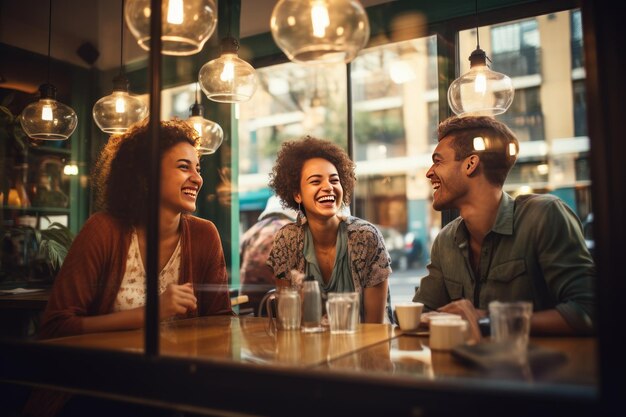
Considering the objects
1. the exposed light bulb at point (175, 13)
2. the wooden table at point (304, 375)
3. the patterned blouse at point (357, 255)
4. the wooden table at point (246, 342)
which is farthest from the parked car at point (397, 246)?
the exposed light bulb at point (175, 13)

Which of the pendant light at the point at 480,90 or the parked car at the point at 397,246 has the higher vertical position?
the pendant light at the point at 480,90

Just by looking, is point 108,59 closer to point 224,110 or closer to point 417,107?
point 224,110

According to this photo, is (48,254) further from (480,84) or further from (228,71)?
(480,84)

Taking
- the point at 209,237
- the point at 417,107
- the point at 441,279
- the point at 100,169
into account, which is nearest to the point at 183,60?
the point at 100,169

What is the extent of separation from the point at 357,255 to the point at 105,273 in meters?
1.25

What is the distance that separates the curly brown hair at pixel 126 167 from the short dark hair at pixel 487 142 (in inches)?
50.5

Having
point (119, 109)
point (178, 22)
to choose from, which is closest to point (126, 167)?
point (119, 109)

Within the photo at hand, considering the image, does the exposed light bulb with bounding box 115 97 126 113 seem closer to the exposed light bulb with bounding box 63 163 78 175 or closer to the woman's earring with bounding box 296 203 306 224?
the woman's earring with bounding box 296 203 306 224

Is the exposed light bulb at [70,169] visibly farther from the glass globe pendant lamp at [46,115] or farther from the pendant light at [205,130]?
the pendant light at [205,130]

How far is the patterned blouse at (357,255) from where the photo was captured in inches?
112

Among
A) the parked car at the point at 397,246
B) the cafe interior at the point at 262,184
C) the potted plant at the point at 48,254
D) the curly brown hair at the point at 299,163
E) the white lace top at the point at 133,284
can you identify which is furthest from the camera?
the parked car at the point at 397,246

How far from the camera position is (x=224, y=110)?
488 centimetres

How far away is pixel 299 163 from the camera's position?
130 inches

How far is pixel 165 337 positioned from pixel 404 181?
1023 cm
